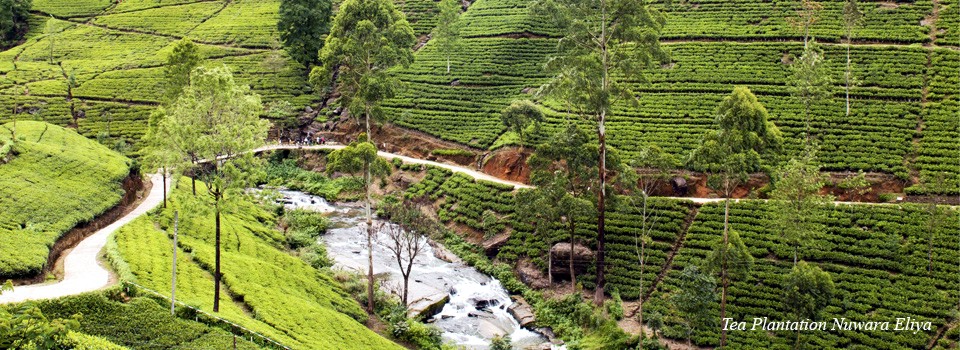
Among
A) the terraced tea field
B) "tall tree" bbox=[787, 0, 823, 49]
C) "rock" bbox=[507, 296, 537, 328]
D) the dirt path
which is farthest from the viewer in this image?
the terraced tea field

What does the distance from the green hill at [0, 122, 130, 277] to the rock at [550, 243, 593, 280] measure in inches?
1076

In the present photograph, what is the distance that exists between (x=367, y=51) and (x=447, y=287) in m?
15.6

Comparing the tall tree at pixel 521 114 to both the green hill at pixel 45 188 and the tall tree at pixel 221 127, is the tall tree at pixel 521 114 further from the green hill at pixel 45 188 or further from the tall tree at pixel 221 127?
the tall tree at pixel 221 127

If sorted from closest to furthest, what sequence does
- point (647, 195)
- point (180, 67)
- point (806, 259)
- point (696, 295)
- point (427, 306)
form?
point (696, 295), point (806, 259), point (427, 306), point (647, 195), point (180, 67)

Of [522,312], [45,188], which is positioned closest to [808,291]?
[522,312]

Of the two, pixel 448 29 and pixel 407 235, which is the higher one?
pixel 448 29

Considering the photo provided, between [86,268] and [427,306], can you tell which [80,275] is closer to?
[86,268]

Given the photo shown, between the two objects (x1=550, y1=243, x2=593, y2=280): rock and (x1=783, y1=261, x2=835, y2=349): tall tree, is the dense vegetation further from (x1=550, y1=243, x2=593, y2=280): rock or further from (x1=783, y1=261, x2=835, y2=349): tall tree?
(x1=783, y1=261, x2=835, y2=349): tall tree

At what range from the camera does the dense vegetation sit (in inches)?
1382

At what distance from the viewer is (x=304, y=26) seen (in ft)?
271

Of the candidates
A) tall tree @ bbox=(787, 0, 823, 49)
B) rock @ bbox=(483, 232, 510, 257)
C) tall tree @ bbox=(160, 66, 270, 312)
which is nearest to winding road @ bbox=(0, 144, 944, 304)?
tall tree @ bbox=(160, 66, 270, 312)

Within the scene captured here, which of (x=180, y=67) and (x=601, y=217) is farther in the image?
(x=180, y=67)

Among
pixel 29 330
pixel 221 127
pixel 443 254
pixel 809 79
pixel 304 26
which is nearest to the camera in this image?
pixel 29 330

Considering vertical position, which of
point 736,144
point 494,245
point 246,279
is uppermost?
point 736,144
